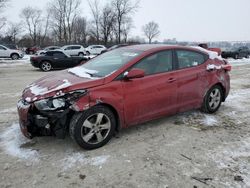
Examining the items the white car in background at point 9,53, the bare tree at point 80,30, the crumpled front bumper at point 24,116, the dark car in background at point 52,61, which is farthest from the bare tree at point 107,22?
the crumpled front bumper at point 24,116

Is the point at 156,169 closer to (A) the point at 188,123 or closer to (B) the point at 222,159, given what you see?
(B) the point at 222,159

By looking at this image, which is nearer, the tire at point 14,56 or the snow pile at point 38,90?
the snow pile at point 38,90

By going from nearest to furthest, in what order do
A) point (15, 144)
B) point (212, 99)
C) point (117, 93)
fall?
point (117, 93), point (15, 144), point (212, 99)

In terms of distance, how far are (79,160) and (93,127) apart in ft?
1.68

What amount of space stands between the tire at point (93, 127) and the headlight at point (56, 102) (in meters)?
0.23

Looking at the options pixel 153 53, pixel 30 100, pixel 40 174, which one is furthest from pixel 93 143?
pixel 153 53

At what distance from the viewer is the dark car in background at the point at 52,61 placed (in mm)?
14261

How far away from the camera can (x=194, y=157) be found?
3312mm

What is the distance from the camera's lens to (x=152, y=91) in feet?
12.9

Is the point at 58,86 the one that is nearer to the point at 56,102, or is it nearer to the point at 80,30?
the point at 56,102

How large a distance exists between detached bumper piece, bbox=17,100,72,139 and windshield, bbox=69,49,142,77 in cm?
91

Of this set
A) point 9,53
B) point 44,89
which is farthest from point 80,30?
point 44,89

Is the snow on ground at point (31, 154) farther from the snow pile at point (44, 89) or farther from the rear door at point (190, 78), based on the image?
the rear door at point (190, 78)

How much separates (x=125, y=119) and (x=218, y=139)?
1622 millimetres
